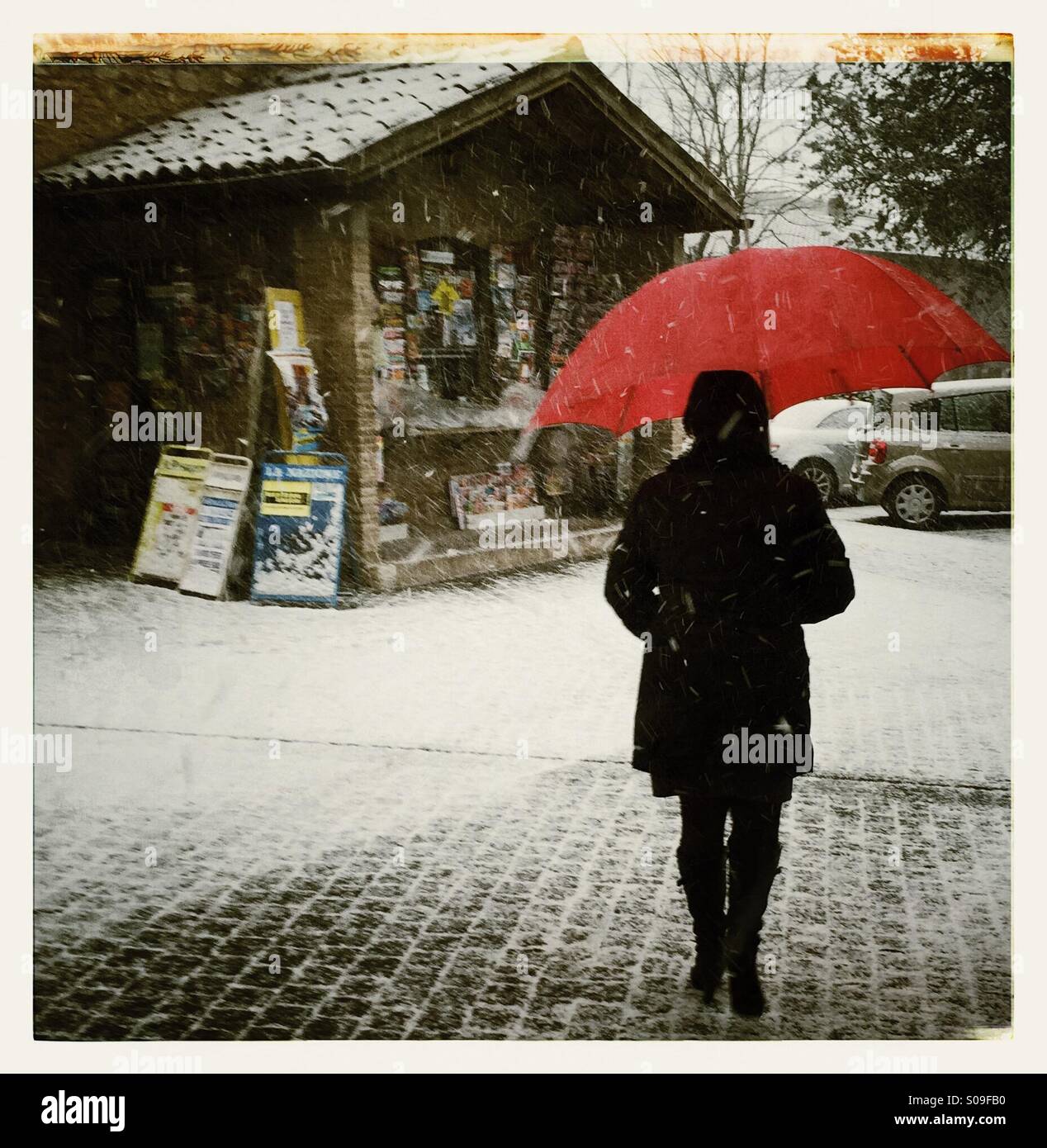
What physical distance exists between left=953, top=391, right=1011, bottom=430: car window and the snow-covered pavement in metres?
4.30

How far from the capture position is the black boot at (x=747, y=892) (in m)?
3.84

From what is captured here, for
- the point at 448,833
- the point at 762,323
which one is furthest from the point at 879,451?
the point at 762,323

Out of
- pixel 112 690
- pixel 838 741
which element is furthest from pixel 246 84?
pixel 838 741

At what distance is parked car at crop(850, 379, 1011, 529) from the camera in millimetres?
12977

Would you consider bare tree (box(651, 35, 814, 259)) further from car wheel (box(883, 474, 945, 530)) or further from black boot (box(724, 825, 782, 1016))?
car wheel (box(883, 474, 945, 530))

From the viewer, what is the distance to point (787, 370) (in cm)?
426

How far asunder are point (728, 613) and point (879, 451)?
10.4 metres

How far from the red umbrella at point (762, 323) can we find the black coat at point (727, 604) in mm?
341

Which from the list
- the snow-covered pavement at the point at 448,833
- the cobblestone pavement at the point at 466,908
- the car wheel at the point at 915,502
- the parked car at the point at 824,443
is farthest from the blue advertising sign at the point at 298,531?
the parked car at the point at 824,443

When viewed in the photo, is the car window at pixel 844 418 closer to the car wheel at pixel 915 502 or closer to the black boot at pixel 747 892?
the car wheel at pixel 915 502

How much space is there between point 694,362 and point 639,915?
209cm

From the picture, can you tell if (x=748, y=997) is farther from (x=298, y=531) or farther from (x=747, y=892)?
(x=298, y=531)

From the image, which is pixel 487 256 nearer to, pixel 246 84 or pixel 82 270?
pixel 246 84

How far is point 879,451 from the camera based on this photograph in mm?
13445
